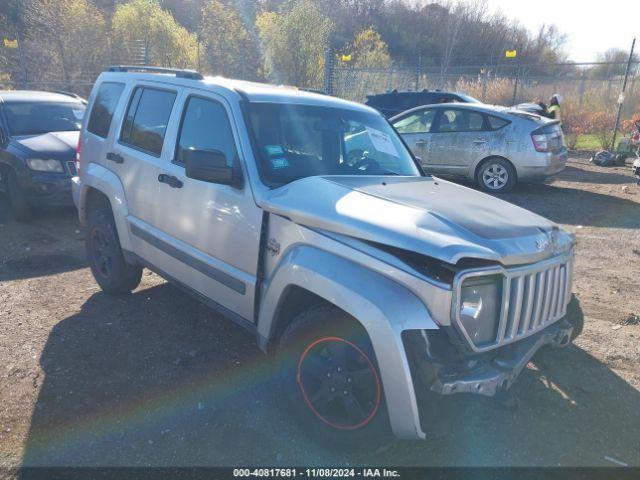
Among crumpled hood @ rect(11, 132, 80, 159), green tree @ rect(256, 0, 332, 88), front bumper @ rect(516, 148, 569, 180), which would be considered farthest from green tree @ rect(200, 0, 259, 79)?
front bumper @ rect(516, 148, 569, 180)

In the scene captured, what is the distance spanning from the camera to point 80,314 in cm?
469

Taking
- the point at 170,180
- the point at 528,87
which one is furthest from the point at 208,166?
the point at 528,87

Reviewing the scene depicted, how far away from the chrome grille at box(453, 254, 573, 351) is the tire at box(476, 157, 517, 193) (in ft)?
23.2

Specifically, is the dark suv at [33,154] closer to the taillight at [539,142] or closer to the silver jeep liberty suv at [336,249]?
the silver jeep liberty suv at [336,249]

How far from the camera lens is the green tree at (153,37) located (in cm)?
2409

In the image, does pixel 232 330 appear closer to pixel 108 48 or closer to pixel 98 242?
pixel 98 242

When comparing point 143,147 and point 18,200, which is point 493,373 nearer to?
point 143,147

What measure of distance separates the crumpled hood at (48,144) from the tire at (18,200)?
43cm

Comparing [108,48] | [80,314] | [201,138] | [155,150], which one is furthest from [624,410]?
[108,48]

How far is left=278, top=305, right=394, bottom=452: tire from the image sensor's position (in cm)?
262

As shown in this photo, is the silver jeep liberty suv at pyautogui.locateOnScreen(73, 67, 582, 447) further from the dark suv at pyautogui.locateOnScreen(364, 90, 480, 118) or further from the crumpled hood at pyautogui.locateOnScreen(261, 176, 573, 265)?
the dark suv at pyautogui.locateOnScreen(364, 90, 480, 118)

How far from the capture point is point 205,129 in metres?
3.78

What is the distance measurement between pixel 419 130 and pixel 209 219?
7.89m

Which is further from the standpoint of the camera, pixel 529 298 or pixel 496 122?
pixel 496 122
